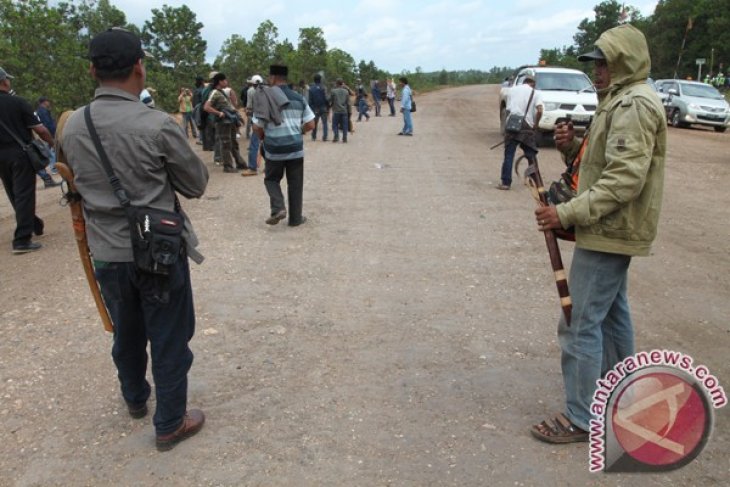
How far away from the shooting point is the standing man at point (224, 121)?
1033 cm

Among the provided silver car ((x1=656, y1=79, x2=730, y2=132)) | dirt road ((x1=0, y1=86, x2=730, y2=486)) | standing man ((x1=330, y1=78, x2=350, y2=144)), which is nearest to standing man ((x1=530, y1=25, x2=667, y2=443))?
dirt road ((x1=0, y1=86, x2=730, y2=486))

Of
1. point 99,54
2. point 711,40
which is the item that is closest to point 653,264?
point 99,54

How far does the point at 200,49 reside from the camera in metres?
51.8

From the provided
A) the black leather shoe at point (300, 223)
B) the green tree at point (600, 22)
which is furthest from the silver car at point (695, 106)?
the green tree at point (600, 22)

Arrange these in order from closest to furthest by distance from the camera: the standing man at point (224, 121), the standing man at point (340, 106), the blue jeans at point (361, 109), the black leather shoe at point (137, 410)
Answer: the black leather shoe at point (137, 410)
the standing man at point (224, 121)
the standing man at point (340, 106)
the blue jeans at point (361, 109)

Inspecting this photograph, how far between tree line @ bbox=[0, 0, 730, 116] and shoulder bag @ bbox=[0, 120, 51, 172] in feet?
21.0

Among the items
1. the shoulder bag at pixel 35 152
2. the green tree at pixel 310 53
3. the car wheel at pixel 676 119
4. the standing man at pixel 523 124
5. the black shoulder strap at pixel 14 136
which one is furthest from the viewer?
the green tree at pixel 310 53

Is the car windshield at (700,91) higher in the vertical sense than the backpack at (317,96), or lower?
higher

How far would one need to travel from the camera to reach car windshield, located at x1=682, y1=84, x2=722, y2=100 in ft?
63.5

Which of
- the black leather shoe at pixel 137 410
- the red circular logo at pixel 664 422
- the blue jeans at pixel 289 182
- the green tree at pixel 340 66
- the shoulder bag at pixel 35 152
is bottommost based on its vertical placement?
the black leather shoe at pixel 137 410

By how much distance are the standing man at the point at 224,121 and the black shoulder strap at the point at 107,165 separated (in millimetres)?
8028

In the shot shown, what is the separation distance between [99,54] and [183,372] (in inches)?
63.4

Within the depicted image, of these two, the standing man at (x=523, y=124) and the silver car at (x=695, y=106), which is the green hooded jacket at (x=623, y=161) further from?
the silver car at (x=695, y=106)

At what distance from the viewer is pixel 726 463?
8.94 ft
